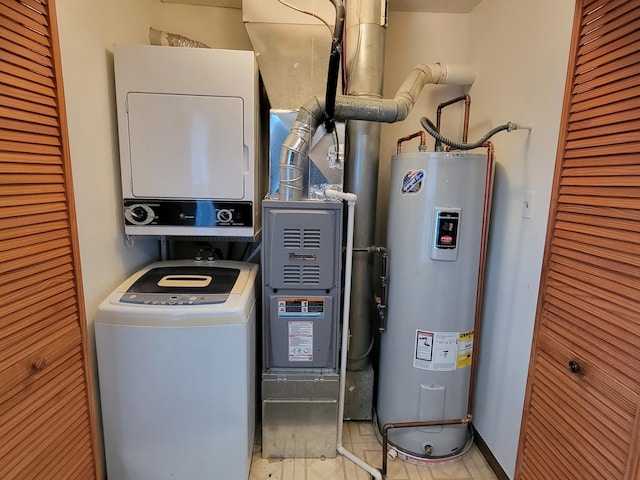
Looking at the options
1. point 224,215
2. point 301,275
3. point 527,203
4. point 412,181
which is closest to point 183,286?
point 224,215

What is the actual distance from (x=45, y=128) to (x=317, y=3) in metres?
1.33

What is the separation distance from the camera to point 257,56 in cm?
176

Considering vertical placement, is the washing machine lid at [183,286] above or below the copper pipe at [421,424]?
above

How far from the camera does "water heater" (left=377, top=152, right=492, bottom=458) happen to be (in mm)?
1636

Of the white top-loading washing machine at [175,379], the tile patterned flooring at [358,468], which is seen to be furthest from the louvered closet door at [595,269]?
the white top-loading washing machine at [175,379]

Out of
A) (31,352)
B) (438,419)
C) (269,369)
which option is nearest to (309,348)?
(269,369)

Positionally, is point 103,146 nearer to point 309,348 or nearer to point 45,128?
point 45,128

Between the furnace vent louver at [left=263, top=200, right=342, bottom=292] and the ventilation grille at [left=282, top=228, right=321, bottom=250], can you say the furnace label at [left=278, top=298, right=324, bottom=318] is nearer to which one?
the furnace vent louver at [left=263, top=200, right=342, bottom=292]

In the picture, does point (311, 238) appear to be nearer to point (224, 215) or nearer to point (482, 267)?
point (224, 215)

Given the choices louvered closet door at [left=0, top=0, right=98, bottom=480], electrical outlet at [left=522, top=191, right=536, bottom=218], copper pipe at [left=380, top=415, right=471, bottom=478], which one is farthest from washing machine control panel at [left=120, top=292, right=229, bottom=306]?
electrical outlet at [left=522, top=191, right=536, bottom=218]

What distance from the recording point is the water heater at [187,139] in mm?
1550

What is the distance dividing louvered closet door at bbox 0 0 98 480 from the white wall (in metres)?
1.75

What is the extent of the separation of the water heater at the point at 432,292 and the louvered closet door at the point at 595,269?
389 millimetres

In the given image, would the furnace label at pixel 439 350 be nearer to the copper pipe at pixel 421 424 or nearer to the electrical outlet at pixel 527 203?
the copper pipe at pixel 421 424
